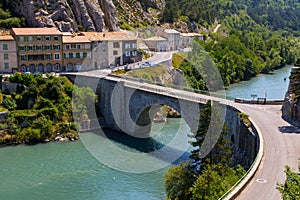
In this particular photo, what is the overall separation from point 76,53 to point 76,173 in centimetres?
3008

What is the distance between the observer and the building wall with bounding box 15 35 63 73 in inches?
2376

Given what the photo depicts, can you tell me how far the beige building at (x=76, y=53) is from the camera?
6342 centimetres

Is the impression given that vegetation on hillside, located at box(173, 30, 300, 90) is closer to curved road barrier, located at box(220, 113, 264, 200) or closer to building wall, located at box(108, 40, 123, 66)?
building wall, located at box(108, 40, 123, 66)

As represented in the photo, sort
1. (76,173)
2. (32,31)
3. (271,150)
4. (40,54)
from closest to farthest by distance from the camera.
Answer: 1. (271,150)
2. (76,173)
3. (32,31)
4. (40,54)

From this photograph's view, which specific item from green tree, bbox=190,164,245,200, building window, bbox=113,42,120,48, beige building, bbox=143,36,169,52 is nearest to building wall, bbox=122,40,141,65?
building window, bbox=113,42,120,48

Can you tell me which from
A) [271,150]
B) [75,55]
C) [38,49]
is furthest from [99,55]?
[271,150]

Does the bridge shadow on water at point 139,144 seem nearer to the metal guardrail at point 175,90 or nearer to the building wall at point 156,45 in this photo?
the metal guardrail at point 175,90

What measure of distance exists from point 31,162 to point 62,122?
10.4 metres

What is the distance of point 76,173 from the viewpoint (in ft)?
126

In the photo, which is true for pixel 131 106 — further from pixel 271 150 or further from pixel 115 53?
pixel 271 150

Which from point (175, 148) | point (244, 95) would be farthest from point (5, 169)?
point (244, 95)

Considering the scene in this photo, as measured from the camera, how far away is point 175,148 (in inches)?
1716

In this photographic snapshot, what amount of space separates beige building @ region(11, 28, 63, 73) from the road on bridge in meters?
34.9

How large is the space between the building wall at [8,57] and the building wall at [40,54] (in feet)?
2.36
